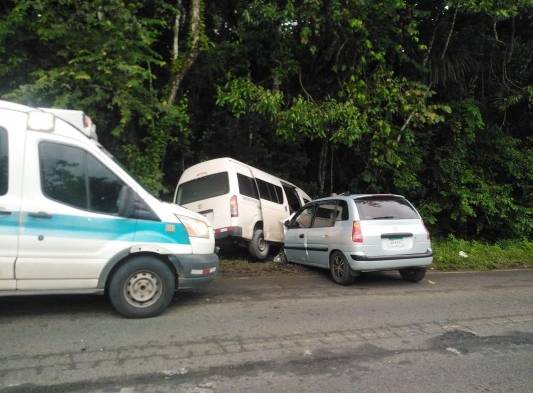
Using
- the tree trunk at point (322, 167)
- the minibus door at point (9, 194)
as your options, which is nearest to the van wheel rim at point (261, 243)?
the tree trunk at point (322, 167)

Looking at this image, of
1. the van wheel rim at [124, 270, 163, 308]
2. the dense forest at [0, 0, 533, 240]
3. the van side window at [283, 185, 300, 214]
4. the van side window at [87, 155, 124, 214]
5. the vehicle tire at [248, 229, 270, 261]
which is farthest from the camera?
the van side window at [283, 185, 300, 214]

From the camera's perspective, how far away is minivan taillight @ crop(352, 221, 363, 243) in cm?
813

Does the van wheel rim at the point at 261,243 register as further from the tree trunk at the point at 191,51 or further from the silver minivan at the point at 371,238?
the tree trunk at the point at 191,51

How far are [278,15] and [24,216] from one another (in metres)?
7.58

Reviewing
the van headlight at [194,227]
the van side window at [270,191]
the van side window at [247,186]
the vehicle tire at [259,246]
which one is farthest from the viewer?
the van side window at [270,191]

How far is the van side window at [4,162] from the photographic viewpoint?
5.51 meters

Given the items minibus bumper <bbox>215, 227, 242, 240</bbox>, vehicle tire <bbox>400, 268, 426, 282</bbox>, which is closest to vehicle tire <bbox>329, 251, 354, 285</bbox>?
vehicle tire <bbox>400, 268, 426, 282</bbox>

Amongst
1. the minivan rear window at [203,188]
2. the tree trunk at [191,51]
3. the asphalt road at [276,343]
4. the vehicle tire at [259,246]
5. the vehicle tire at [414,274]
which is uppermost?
the tree trunk at [191,51]

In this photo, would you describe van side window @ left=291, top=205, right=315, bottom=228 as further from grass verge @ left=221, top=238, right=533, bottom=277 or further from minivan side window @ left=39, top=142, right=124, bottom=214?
minivan side window @ left=39, top=142, right=124, bottom=214

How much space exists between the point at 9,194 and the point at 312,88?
9999mm

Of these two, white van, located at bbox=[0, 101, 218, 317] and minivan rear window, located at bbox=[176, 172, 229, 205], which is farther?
minivan rear window, located at bbox=[176, 172, 229, 205]

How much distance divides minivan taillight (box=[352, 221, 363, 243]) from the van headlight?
8.86 feet

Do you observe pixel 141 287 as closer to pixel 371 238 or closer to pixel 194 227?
pixel 194 227

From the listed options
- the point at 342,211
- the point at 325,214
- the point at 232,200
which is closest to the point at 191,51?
the point at 232,200
